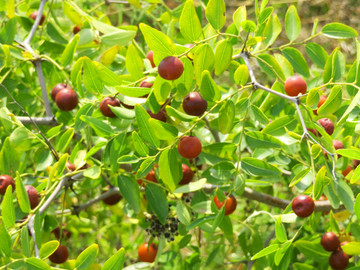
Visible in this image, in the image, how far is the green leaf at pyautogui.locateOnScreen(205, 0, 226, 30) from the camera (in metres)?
1.15

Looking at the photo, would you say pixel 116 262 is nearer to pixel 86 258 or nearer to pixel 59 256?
pixel 86 258

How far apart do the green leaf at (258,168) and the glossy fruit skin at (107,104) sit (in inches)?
15.5

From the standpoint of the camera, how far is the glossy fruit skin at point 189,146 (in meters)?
1.25

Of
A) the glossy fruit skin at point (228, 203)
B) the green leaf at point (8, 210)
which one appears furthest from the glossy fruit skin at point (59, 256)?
the glossy fruit skin at point (228, 203)

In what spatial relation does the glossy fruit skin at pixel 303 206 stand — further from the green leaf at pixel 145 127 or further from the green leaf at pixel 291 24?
the green leaf at pixel 291 24

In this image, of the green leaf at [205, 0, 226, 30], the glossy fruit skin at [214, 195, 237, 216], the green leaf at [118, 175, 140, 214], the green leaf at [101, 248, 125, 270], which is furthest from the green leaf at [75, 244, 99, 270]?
the green leaf at [205, 0, 226, 30]

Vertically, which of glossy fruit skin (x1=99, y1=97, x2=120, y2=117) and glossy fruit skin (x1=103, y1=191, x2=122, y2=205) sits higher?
glossy fruit skin (x1=99, y1=97, x2=120, y2=117)

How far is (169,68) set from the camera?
1.11 m

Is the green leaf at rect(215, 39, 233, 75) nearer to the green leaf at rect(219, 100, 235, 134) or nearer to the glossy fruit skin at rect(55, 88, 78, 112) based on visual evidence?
the green leaf at rect(219, 100, 235, 134)

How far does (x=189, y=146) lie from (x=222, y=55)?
248mm

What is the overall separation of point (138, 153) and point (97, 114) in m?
0.24

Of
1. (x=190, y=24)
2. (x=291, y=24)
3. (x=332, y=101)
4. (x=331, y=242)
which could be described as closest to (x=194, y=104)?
(x=190, y=24)

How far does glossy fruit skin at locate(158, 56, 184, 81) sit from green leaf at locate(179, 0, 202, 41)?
0.09 metres

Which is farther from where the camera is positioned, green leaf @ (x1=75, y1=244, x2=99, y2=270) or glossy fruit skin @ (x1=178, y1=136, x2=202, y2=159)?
glossy fruit skin @ (x1=178, y1=136, x2=202, y2=159)
